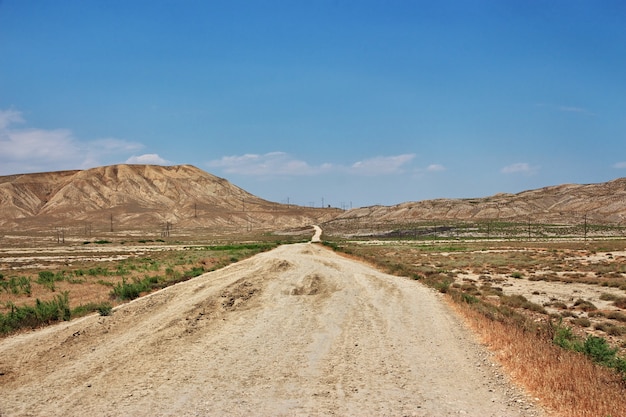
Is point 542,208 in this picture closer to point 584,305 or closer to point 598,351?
point 584,305

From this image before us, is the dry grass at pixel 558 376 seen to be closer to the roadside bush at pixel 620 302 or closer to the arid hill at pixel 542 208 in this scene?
the roadside bush at pixel 620 302

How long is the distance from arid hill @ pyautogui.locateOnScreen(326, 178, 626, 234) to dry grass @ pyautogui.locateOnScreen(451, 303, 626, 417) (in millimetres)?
146090

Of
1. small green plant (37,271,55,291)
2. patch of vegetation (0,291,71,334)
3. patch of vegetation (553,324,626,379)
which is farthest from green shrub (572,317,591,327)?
small green plant (37,271,55,291)

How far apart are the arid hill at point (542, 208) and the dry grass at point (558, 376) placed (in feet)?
479

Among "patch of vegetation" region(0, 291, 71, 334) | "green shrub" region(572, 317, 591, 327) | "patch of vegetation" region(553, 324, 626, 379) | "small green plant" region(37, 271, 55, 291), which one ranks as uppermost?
"patch of vegetation" region(0, 291, 71, 334)

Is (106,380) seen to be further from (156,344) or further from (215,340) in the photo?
(215,340)

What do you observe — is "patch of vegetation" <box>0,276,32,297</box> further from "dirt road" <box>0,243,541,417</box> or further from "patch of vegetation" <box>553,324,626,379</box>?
"patch of vegetation" <box>553,324,626,379</box>

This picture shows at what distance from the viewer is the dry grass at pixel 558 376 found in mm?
8195

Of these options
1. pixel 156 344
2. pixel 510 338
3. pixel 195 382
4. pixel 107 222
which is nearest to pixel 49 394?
pixel 195 382

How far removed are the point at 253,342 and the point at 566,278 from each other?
30.3 m

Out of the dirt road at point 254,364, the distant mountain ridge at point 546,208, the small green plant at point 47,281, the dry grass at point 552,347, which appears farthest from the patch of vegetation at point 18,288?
the distant mountain ridge at point 546,208

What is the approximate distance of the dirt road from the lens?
8.70 m

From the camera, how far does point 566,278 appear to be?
119 ft

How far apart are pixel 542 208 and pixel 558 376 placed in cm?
18334
